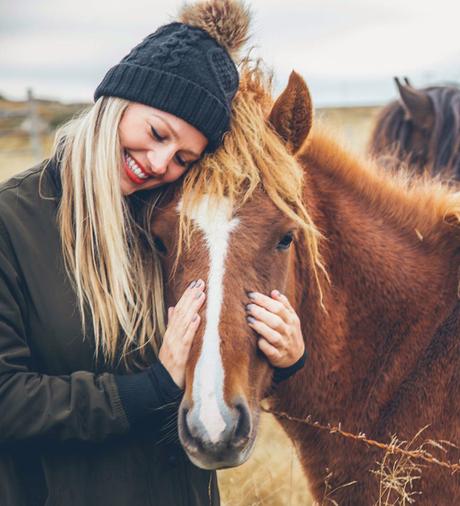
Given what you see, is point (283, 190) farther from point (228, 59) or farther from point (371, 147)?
point (371, 147)

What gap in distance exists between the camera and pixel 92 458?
2340mm

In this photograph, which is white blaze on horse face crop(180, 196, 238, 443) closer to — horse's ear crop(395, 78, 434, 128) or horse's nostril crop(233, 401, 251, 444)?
horse's nostril crop(233, 401, 251, 444)

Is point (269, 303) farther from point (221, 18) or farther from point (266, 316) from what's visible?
point (221, 18)

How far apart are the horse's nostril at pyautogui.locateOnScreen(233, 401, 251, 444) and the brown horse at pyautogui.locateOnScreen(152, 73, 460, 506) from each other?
0.23m

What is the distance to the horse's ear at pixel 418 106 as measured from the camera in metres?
5.99

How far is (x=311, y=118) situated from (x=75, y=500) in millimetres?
1728

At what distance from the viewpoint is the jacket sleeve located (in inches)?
82.3

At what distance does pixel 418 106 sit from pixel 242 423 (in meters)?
4.84

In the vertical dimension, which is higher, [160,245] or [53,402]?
[160,245]

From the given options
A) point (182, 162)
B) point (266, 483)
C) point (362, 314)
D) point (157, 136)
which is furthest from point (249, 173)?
point (266, 483)

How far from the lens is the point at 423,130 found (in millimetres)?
6070

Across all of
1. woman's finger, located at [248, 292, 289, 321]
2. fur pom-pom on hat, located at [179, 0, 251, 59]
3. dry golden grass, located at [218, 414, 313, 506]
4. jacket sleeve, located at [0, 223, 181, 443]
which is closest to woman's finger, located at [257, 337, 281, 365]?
woman's finger, located at [248, 292, 289, 321]

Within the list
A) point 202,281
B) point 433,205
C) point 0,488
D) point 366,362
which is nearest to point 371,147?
point 433,205

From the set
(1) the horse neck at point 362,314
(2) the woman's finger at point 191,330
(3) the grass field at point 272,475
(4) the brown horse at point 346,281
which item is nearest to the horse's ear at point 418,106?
(3) the grass field at point 272,475
